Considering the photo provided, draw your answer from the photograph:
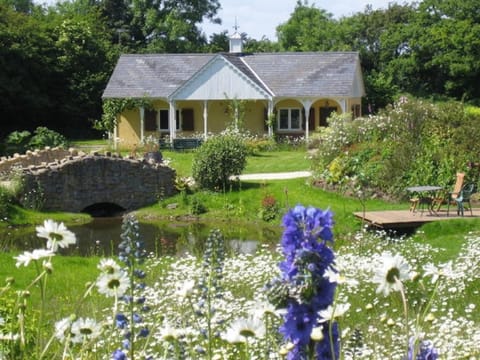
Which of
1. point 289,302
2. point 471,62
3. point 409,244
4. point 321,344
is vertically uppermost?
point 471,62

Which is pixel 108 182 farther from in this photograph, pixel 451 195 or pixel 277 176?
pixel 451 195

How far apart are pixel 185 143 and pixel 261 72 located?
7.19 meters

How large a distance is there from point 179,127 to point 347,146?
17371mm

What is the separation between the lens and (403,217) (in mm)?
18500

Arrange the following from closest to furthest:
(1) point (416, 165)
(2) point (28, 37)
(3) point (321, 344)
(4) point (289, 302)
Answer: (4) point (289, 302)
(3) point (321, 344)
(1) point (416, 165)
(2) point (28, 37)

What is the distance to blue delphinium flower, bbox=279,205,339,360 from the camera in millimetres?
2766

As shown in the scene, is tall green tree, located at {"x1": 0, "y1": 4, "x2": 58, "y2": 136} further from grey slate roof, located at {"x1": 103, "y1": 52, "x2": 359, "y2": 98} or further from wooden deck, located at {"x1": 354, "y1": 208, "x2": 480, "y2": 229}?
wooden deck, located at {"x1": 354, "y1": 208, "x2": 480, "y2": 229}

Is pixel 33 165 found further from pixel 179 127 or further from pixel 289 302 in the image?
pixel 289 302

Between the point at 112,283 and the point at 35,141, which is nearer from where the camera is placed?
the point at 112,283

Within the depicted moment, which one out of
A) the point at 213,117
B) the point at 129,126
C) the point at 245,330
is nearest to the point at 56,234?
the point at 245,330

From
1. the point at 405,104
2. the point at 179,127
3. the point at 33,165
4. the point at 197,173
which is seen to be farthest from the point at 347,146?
the point at 179,127

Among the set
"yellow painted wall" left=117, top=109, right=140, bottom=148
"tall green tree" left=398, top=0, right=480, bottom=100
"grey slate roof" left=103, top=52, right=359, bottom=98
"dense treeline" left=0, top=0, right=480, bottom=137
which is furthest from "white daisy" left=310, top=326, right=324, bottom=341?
"tall green tree" left=398, top=0, right=480, bottom=100

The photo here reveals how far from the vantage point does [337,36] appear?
62219 millimetres

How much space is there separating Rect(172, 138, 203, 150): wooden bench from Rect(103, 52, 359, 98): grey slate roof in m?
4.29
